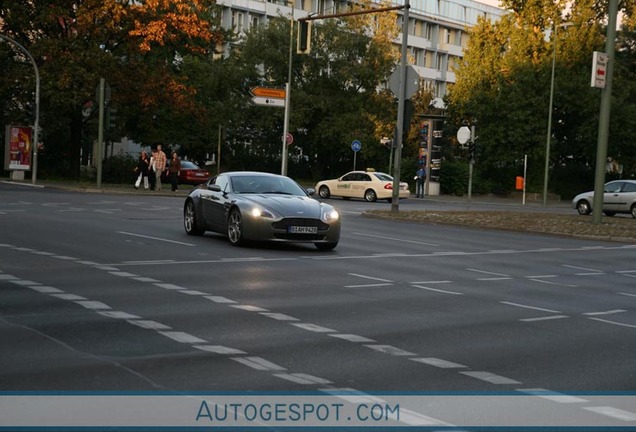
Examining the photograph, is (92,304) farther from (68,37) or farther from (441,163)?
(441,163)

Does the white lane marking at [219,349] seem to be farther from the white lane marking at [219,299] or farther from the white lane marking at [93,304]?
the white lane marking at [219,299]

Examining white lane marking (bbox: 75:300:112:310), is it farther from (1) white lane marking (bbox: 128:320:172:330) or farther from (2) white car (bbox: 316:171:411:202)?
(2) white car (bbox: 316:171:411:202)

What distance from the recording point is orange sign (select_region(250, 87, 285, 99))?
4299 cm

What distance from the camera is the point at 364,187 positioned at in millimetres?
51438

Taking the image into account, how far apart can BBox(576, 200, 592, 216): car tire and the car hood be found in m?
27.1

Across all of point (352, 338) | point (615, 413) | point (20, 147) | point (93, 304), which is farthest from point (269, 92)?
point (615, 413)

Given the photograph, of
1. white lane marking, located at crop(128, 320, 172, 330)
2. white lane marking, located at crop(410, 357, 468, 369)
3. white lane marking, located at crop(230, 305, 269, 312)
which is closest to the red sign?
white lane marking, located at crop(230, 305, 269, 312)

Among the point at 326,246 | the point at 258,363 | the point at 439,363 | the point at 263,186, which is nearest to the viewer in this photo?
the point at 258,363

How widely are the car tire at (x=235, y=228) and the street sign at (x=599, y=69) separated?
1379 centimetres

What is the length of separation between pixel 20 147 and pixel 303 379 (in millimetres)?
47396

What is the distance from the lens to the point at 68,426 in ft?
19.3

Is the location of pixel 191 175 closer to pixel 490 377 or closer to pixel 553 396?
pixel 490 377

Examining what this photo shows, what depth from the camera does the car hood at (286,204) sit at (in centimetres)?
1908

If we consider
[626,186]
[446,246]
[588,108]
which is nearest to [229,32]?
[588,108]
